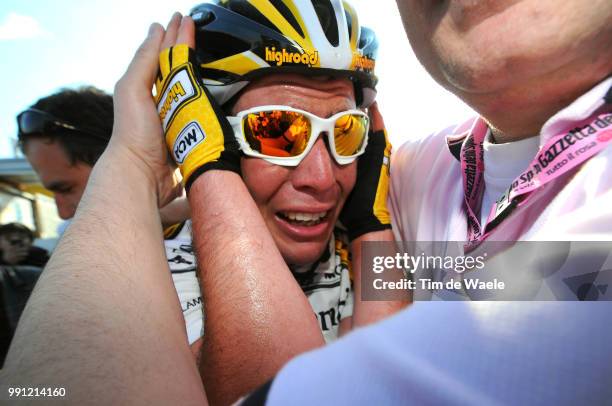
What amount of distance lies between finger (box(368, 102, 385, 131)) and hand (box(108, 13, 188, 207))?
1.27 meters

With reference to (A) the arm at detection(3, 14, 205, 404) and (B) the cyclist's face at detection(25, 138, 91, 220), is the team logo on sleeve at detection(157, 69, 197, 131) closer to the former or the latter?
(A) the arm at detection(3, 14, 205, 404)

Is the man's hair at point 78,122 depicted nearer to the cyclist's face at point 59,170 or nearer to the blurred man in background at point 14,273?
the cyclist's face at point 59,170

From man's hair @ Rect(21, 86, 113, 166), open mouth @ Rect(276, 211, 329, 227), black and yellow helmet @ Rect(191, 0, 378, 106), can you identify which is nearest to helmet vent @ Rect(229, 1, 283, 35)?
black and yellow helmet @ Rect(191, 0, 378, 106)

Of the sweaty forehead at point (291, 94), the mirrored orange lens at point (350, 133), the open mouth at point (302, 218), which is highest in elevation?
the sweaty forehead at point (291, 94)

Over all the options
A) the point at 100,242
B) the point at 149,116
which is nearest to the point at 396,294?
the point at 100,242

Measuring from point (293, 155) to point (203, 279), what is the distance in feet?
2.63

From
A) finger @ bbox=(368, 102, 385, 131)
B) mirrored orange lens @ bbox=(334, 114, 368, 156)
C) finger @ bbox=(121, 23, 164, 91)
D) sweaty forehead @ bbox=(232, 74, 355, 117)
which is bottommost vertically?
mirrored orange lens @ bbox=(334, 114, 368, 156)

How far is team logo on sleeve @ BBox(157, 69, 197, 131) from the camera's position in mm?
1846

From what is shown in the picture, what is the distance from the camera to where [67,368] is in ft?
3.34

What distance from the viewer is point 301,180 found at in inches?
80.5

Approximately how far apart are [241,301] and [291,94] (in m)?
1.12

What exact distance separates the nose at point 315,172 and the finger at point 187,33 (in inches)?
33.6

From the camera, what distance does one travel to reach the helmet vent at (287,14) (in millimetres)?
2006

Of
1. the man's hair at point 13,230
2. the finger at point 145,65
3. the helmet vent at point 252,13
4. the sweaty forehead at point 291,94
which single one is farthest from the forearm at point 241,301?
the man's hair at point 13,230
